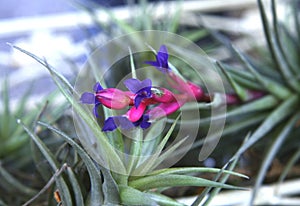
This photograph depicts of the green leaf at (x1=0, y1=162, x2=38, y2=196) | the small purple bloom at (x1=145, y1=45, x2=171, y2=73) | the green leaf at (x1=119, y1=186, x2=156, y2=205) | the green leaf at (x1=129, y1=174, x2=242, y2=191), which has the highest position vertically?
the small purple bloom at (x1=145, y1=45, x2=171, y2=73)

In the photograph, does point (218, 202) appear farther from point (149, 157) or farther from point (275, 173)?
point (149, 157)

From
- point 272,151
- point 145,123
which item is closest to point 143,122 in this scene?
point 145,123

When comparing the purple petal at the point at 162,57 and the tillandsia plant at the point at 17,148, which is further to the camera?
the tillandsia plant at the point at 17,148

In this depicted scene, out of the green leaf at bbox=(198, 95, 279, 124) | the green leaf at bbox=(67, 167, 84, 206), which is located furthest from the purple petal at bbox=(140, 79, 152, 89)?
the green leaf at bbox=(198, 95, 279, 124)

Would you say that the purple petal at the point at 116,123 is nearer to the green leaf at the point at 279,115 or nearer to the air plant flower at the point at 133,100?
the air plant flower at the point at 133,100

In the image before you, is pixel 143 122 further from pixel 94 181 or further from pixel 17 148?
pixel 17 148

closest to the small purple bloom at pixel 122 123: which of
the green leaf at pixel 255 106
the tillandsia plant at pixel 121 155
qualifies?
the tillandsia plant at pixel 121 155

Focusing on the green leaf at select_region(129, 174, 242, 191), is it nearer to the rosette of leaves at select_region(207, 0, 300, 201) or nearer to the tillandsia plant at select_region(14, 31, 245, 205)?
the tillandsia plant at select_region(14, 31, 245, 205)
